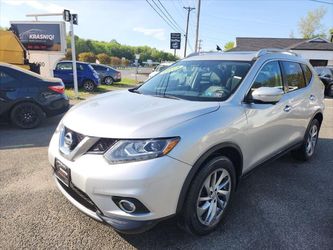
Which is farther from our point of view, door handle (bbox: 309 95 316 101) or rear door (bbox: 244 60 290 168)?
door handle (bbox: 309 95 316 101)

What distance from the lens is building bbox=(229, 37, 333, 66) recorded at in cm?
3331

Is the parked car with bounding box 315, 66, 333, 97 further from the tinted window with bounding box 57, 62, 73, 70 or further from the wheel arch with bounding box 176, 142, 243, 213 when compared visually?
the wheel arch with bounding box 176, 142, 243, 213

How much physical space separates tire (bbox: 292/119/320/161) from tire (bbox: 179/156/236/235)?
2.29 metres

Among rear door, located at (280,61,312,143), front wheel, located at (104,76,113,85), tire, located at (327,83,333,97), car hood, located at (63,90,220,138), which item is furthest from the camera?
front wheel, located at (104,76,113,85)

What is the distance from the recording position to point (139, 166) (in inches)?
87.3

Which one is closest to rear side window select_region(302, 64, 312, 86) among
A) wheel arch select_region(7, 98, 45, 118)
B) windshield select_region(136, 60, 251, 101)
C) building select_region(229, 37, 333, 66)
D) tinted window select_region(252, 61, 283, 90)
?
tinted window select_region(252, 61, 283, 90)

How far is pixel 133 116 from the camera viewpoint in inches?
102

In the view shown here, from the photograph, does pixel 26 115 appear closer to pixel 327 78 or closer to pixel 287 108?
pixel 287 108

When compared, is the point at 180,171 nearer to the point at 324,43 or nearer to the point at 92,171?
the point at 92,171

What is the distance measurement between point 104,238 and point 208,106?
159 centimetres

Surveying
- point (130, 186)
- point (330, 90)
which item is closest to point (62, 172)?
point (130, 186)

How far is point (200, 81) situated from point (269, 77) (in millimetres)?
890

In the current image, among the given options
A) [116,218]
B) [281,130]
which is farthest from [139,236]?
[281,130]

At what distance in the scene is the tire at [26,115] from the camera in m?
6.59
